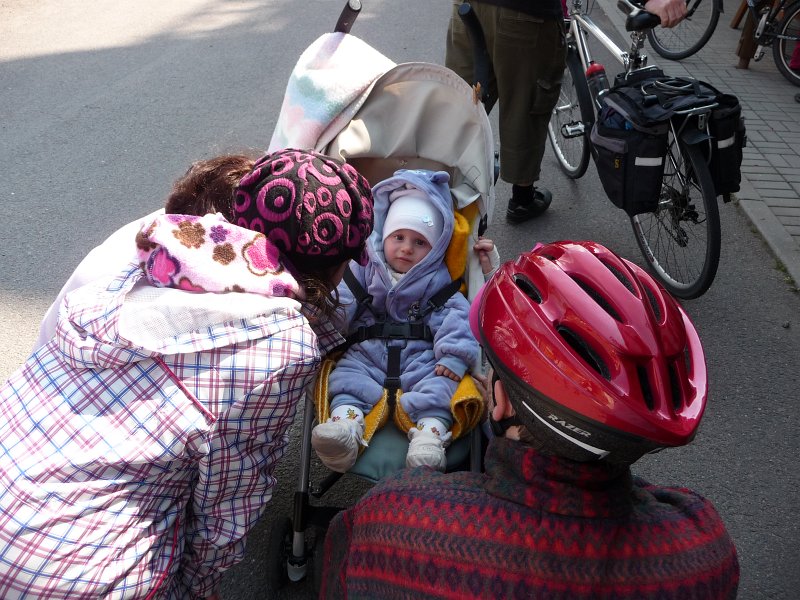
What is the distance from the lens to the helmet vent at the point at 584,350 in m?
1.36

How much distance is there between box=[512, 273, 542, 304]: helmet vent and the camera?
1529 millimetres

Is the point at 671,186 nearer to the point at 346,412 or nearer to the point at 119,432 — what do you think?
the point at 346,412

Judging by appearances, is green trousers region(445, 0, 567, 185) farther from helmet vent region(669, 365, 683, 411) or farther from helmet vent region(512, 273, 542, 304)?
helmet vent region(669, 365, 683, 411)

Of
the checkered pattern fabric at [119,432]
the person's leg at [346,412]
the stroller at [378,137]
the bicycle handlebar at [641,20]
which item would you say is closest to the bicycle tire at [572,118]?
the bicycle handlebar at [641,20]

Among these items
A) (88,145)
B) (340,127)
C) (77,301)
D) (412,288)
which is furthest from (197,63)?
(77,301)

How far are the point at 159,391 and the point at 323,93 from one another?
151 centimetres

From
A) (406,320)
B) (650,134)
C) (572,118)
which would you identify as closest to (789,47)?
(572,118)

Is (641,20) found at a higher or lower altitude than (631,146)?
higher

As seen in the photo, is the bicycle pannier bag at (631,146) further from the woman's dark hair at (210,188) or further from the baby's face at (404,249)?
the woman's dark hair at (210,188)

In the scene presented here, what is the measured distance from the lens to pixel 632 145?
3.35m

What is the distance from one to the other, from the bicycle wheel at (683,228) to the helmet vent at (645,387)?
2.36 meters

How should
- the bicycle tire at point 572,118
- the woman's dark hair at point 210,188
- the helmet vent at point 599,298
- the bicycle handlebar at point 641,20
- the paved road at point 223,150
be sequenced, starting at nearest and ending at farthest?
the helmet vent at point 599,298
the woman's dark hair at point 210,188
the paved road at point 223,150
the bicycle handlebar at point 641,20
the bicycle tire at point 572,118

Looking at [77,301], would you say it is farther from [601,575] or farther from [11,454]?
[601,575]

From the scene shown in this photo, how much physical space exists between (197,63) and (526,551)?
632 cm
